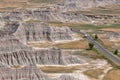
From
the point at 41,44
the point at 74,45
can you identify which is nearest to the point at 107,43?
the point at 74,45

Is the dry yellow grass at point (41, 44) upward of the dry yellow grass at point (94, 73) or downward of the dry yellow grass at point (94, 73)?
downward

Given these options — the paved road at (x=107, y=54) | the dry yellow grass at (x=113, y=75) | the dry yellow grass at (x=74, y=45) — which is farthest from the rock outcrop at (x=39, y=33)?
the dry yellow grass at (x=113, y=75)

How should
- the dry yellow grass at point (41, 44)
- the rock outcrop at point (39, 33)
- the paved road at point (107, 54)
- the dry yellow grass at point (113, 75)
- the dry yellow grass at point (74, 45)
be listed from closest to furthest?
the dry yellow grass at point (113, 75)
the paved road at point (107, 54)
the dry yellow grass at point (74, 45)
the dry yellow grass at point (41, 44)
the rock outcrop at point (39, 33)

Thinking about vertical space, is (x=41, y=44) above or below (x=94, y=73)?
below

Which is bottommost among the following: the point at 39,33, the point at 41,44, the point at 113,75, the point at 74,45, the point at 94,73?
the point at 74,45

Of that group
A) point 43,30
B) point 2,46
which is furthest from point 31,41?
point 2,46

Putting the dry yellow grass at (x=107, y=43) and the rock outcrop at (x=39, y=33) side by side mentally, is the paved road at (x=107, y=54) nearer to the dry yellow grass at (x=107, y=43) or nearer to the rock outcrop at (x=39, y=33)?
the dry yellow grass at (x=107, y=43)

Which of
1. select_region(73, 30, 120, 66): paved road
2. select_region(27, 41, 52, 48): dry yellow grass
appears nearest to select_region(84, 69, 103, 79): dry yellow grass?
select_region(73, 30, 120, 66): paved road

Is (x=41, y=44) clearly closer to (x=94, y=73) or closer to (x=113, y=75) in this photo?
(x=94, y=73)

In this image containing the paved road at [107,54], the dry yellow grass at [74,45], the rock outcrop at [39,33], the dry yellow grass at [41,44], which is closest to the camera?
the paved road at [107,54]

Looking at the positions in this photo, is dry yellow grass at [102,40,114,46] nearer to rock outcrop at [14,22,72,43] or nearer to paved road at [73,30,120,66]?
paved road at [73,30,120,66]

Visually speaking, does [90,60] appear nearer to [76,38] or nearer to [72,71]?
[72,71]
